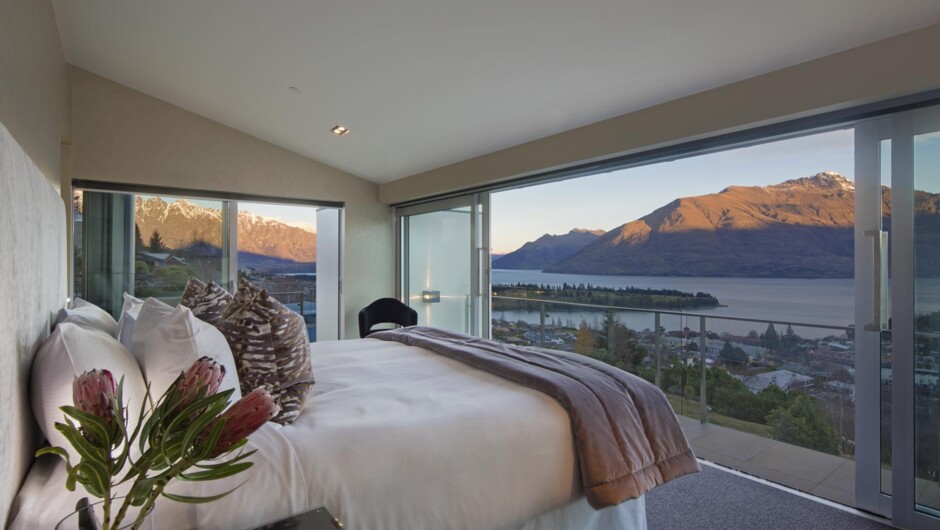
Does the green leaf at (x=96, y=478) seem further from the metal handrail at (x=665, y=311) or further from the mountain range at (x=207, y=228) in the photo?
the mountain range at (x=207, y=228)

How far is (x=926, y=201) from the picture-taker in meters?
2.19

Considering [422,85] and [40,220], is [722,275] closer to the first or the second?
[422,85]

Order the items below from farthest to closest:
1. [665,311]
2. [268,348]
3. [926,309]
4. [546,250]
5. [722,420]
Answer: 1. [546,250]
2. [665,311]
3. [722,420]
4. [926,309]
5. [268,348]

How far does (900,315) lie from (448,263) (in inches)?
150

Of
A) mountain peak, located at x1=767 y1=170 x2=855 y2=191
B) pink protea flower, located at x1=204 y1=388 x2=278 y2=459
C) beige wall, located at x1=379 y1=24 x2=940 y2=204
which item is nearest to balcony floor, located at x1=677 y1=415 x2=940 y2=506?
mountain peak, located at x1=767 y1=170 x2=855 y2=191

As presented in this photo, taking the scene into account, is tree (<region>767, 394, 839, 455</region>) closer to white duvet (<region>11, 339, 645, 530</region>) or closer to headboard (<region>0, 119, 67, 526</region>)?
white duvet (<region>11, 339, 645, 530</region>)

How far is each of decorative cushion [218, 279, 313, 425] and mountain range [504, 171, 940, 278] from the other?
283cm

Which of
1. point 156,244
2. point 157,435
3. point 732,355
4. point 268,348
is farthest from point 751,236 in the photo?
point 156,244

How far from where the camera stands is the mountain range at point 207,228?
4.34 meters

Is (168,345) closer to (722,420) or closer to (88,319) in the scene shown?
(88,319)

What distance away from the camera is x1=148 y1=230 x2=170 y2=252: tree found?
171 inches

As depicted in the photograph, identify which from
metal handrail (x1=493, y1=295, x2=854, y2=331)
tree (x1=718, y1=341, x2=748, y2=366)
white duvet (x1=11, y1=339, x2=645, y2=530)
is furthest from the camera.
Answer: tree (x1=718, y1=341, x2=748, y2=366)

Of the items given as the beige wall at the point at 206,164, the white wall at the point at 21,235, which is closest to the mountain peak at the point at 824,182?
the white wall at the point at 21,235

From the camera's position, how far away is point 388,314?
5129 millimetres
